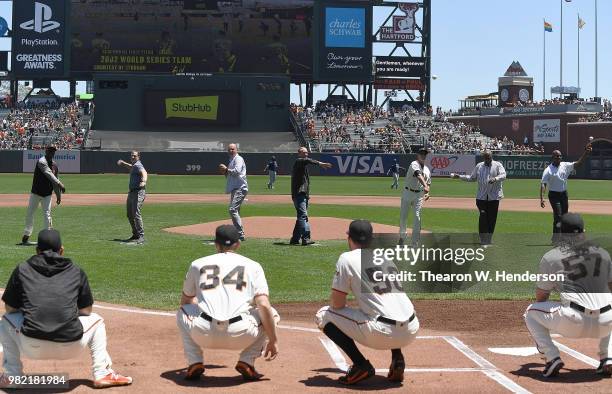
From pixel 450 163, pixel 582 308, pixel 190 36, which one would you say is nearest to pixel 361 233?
pixel 582 308

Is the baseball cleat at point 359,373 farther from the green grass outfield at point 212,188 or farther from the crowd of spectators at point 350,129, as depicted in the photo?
the crowd of spectators at point 350,129

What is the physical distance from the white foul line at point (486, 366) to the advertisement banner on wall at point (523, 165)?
189 feet

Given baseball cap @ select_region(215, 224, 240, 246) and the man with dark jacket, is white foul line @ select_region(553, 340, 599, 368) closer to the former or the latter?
baseball cap @ select_region(215, 224, 240, 246)

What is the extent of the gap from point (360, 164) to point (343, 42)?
11.4 m

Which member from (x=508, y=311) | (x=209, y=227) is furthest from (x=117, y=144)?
(x=508, y=311)

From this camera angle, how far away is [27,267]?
6844 mm

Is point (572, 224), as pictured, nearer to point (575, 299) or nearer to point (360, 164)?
point (575, 299)

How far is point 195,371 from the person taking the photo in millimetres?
7246

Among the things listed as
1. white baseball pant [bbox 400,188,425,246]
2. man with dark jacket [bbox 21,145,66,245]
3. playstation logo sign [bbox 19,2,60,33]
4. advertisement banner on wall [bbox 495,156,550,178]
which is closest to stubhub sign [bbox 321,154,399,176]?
advertisement banner on wall [bbox 495,156,550,178]

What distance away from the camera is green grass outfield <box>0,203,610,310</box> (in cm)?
1227

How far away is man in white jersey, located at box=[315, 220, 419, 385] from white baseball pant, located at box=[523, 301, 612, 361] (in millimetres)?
1225

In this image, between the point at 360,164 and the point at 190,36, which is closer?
the point at 360,164

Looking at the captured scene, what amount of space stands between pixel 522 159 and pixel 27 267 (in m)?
61.1

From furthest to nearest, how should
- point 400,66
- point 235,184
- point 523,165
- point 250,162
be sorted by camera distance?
point 400,66
point 523,165
point 250,162
point 235,184
